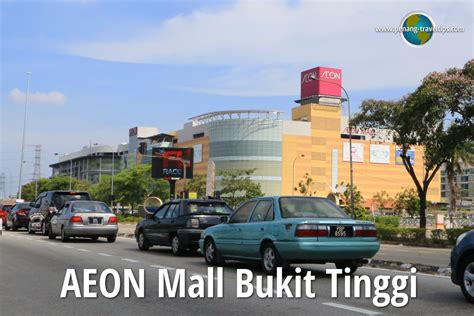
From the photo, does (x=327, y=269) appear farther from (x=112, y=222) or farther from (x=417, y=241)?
(x=417, y=241)

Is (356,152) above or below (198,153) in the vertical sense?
above

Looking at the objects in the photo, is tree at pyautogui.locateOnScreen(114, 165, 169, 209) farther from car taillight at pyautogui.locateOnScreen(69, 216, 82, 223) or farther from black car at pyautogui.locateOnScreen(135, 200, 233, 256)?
black car at pyautogui.locateOnScreen(135, 200, 233, 256)

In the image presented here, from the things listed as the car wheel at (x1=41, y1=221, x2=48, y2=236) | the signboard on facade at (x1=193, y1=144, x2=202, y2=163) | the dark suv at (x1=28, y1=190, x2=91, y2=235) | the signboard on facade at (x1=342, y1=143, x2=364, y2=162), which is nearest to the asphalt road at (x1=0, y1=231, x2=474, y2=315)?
the dark suv at (x1=28, y1=190, x2=91, y2=235)

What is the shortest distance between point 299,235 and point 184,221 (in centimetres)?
620

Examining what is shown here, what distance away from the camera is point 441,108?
27.3m

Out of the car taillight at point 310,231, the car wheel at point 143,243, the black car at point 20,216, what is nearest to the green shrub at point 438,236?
the car wheel at point 143,243

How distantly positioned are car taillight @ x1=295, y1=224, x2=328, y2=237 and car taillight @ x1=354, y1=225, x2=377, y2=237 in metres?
0.64

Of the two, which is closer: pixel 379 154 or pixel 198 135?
pixel 379 154

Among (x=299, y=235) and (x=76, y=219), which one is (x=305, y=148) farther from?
(x=299, y=235)

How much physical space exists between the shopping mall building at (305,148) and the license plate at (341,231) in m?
105

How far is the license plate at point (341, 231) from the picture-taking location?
37.4 ft

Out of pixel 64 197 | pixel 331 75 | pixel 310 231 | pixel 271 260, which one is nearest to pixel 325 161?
pixel 331 75

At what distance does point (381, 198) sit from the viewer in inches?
4852

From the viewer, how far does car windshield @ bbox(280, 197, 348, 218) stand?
11906mm
